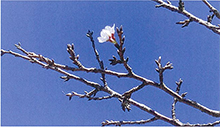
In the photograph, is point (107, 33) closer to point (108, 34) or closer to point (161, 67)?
point (108, 34)

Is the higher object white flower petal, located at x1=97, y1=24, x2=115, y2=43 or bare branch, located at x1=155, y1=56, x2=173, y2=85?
white flower petal, located at x1=97, y1=24, x2=115, y2=43

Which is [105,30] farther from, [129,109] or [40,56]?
[129,109]

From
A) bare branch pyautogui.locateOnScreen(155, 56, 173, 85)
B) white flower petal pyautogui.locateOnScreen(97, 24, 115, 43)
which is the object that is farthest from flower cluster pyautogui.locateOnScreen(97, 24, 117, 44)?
bare branch pyautogui.locateOnScreen(155, 56, 173, 85)

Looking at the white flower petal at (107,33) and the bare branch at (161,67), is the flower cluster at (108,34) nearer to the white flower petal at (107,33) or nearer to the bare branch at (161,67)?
the white flower petal at (107,33)

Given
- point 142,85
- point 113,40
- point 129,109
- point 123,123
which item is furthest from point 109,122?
point 113,40

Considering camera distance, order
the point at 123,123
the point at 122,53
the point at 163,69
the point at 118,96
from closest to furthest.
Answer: the point at 122,53 → the point at 163,69 → the point at 118,96 → the point at 123,123

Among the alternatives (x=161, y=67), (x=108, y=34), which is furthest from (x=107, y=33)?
(x=161, y=67)

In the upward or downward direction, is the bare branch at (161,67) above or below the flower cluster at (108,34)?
below

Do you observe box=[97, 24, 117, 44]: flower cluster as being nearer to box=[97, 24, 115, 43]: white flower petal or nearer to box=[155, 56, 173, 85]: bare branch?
box=[97, 24, 115, 43]: white flower petal

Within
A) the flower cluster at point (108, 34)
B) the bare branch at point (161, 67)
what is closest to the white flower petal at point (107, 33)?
the flower cluster at point (108, 34)

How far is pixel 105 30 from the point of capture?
3449 mm

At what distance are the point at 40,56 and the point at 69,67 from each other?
1.43 feet

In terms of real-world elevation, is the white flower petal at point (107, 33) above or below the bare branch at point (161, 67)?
above

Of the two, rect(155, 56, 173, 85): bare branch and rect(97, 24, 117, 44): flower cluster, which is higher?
rect(97, 24, 117, 44): flower cluster
